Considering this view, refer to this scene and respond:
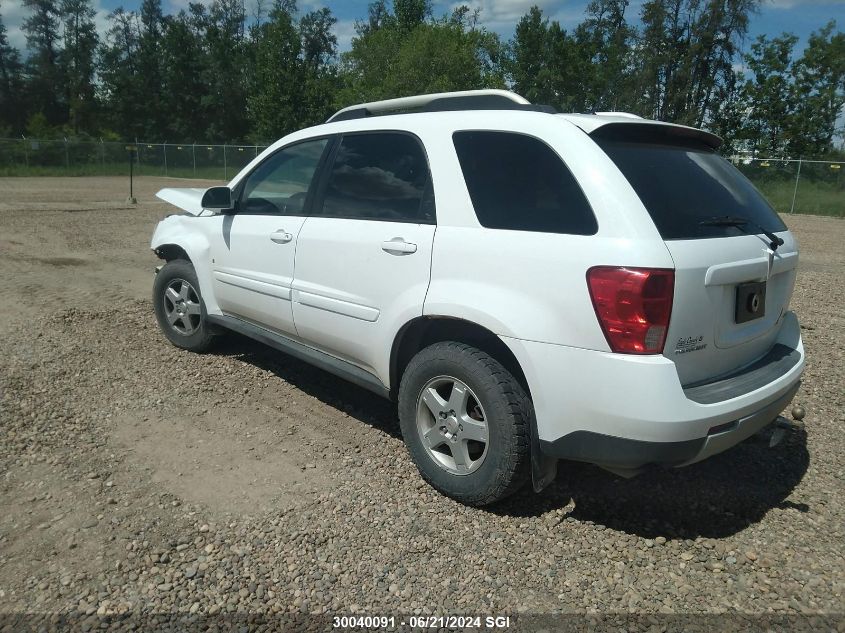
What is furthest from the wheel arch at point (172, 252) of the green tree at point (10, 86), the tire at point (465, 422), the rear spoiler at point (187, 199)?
the green tree at point (10, 86)

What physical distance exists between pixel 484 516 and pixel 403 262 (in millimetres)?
1316

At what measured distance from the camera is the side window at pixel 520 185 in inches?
107

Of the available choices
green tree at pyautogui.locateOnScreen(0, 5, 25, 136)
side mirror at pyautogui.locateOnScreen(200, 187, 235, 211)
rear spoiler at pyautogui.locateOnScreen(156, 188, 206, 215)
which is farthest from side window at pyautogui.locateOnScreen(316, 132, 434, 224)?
green tree at pyautogui.locateOnScreen(0, 5, 25, 136)

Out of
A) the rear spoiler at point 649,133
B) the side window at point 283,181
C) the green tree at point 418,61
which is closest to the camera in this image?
the rear spoiler at point 649,133

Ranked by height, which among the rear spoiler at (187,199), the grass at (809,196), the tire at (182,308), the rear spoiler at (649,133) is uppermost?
the grass at (809,196)

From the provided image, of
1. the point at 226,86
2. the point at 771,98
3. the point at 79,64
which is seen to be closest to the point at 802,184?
the point at 771,98

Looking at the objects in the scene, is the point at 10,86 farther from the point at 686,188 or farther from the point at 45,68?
the point at 686,188

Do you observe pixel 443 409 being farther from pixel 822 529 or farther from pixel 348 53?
pixel 348 53

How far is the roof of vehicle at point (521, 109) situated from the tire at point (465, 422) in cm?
115

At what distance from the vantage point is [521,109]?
10.2 ft

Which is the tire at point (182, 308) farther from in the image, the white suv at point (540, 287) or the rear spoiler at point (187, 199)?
the white suv at point (540, 287)

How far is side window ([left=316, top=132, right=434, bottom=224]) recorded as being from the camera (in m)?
3.35

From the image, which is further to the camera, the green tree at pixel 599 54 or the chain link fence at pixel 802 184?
the green tree at pixel 599 54

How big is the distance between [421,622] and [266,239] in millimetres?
2635
